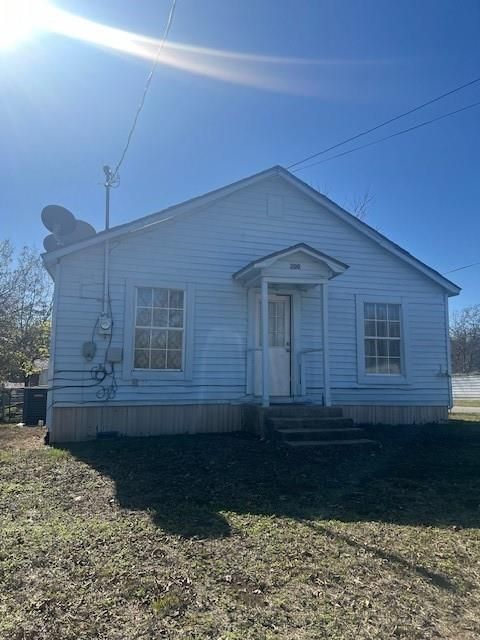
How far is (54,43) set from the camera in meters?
7.69

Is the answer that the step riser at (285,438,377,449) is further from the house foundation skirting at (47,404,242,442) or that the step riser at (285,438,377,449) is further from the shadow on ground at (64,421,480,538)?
the house foundation skirting at (47,404,242,442)

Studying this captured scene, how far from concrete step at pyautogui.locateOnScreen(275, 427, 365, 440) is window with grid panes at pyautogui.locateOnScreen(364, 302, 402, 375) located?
3064 millimetres

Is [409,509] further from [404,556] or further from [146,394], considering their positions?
[146,394]

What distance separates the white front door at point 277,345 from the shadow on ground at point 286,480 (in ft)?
5.62

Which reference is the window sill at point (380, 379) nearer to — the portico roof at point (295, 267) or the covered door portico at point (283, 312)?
the covered door portico at point (283, 312)

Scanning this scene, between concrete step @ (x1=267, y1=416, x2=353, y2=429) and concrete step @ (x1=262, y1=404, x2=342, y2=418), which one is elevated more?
concrete step @ (x1=262, y1=404, x2=342, y2=418)

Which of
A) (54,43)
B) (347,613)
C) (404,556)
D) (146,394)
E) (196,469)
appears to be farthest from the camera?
A: (146,394)

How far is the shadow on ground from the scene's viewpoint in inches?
191

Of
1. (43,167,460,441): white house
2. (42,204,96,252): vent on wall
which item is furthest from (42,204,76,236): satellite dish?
(43,167,460,441): white house

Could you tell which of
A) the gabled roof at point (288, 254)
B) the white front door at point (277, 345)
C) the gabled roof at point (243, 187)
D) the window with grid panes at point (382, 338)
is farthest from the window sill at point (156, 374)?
the window with grid panes at point (382, 338)

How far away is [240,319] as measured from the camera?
10.6 metres

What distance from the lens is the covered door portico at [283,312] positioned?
962cm

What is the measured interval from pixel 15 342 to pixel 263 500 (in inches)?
842

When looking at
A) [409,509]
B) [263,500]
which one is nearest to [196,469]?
[263,500]
